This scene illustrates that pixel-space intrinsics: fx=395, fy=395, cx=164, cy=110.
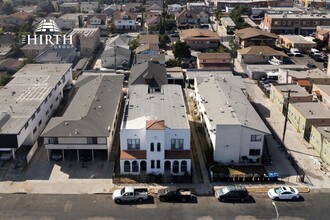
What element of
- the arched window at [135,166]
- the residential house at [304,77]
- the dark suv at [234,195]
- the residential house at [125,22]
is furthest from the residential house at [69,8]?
the dark suv at [234,195]

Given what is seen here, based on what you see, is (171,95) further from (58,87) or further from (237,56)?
(237,56)

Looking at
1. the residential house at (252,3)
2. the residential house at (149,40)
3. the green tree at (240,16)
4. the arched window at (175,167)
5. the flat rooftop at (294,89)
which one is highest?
the residential house at (252,3)

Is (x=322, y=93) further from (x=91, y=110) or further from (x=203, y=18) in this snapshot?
(x=203, y=18)

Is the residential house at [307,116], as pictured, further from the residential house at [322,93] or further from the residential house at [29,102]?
the residential house at [29,102]

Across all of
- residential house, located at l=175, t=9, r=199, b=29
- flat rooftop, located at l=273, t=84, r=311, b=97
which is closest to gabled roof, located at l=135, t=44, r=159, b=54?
flat rooftop, located at l=273, t=84, r=311, b=97

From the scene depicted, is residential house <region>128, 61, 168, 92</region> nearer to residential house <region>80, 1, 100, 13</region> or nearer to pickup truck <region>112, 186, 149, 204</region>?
pickup truck <region>112, 186, 149, 204</region>
